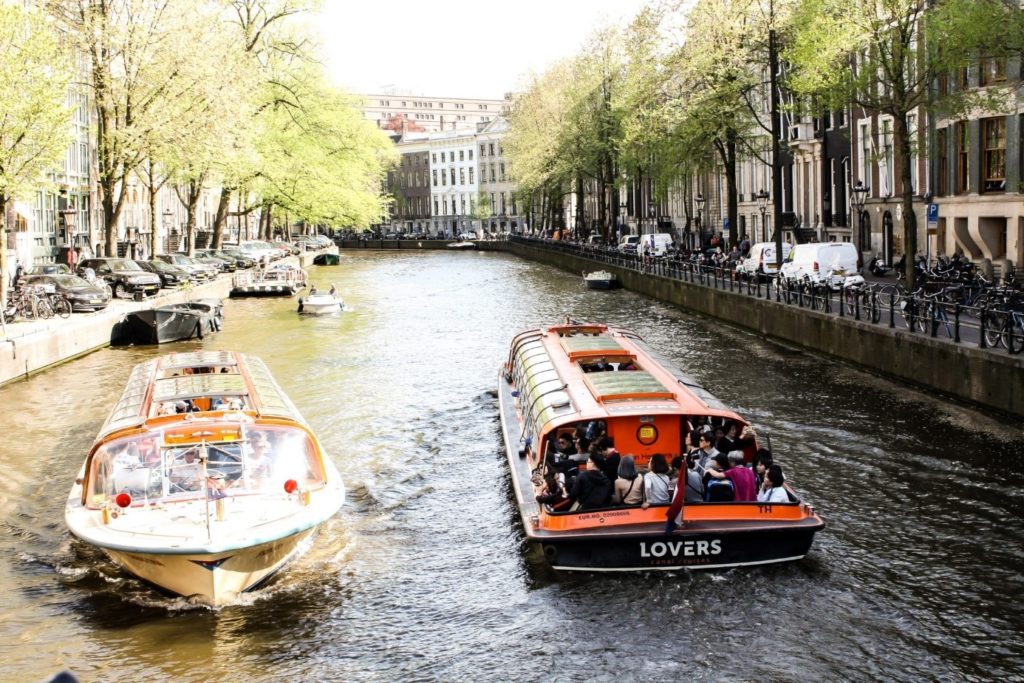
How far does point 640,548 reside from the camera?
16.3 m

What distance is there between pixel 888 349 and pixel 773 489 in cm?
1577

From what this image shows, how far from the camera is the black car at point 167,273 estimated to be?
5922 centimetres

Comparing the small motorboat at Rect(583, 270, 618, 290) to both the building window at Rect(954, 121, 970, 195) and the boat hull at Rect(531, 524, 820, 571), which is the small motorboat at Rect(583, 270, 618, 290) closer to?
the building window at Rect(954, 121, 970, 195)

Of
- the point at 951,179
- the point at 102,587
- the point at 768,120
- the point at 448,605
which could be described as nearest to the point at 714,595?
the point at 448,605

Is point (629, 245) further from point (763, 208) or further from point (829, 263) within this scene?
point (829, 263)

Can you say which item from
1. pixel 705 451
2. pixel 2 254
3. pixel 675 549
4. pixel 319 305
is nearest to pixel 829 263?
pixel 319 305

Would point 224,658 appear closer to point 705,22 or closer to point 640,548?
point 640,548

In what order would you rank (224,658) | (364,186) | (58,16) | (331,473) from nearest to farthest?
1. (224,658)
2. (331,473)
3. (58,16)
4. (364,186)

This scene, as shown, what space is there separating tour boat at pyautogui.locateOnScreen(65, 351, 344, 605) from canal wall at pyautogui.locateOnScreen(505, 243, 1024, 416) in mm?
14185

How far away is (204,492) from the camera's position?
16.9 meters

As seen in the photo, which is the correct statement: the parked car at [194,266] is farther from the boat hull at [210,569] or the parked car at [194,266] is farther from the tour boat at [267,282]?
the boat hull at [210,569]

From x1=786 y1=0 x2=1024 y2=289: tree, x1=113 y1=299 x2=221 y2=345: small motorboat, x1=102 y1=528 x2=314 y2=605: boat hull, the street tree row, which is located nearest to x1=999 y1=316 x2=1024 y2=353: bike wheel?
the street tree row

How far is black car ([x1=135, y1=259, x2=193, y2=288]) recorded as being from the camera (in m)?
59.2

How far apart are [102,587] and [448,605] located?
465cm
